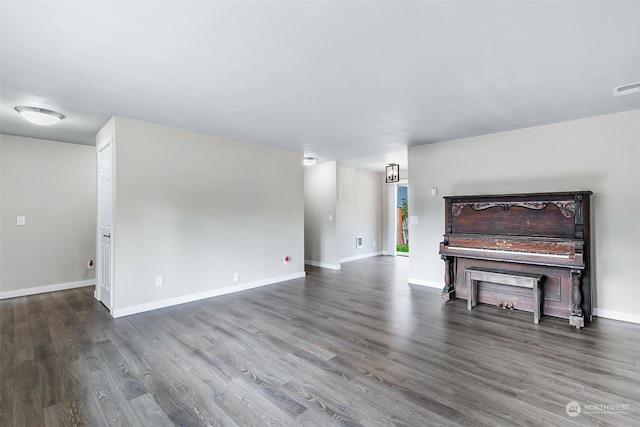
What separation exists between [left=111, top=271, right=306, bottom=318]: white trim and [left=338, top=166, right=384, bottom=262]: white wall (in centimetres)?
239

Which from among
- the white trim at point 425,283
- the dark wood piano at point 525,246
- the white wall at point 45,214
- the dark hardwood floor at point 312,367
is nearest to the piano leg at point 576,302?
the dark wood piano at point 525,246

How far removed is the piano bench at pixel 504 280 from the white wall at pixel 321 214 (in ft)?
10.2

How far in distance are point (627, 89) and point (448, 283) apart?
2.78m

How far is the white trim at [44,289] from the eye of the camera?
4.41m

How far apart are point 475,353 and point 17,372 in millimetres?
Answer: 3681

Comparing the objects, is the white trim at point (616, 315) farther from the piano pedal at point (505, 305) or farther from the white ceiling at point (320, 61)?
the white ceiling at point (320, 61)

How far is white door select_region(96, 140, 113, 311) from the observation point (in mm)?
3791

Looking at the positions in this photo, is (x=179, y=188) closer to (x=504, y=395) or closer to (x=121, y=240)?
(x=121, y=240)

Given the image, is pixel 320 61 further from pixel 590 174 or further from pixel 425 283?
pixel 425 283

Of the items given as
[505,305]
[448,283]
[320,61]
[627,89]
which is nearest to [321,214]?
[448,283]

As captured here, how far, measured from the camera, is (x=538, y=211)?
3.74 m

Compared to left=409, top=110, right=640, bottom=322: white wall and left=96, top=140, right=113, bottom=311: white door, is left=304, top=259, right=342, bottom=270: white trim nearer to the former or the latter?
left=409, top=110, right=640, bottom=322: white wall

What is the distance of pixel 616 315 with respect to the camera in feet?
11.4

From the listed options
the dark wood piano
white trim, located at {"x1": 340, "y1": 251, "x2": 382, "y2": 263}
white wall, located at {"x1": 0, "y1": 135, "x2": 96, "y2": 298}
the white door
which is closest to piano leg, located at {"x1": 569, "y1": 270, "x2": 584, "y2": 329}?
the dark wood piano
